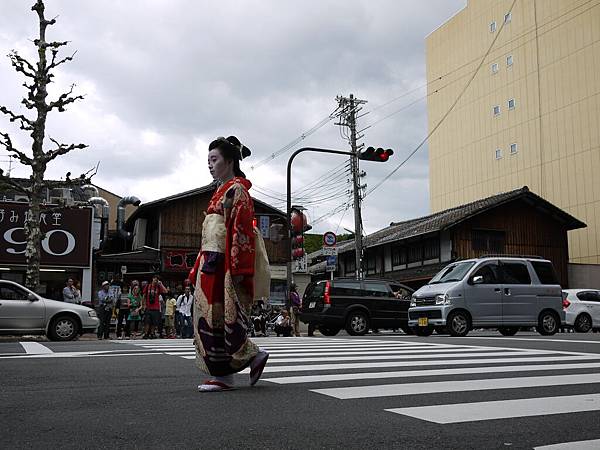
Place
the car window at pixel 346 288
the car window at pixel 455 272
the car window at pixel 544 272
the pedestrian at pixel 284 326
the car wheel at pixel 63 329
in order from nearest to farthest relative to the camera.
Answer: the car wheel at pixel 63 329 < the car window at pixel 455 272 < the car window at pixel 544 272 < the car window at pixel 346 288 < the pedestrian at pixel 284 326

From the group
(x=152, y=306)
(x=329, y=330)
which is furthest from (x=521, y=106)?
(x=152, y=306)

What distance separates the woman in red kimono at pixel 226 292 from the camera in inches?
176

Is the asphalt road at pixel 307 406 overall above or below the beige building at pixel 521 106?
below

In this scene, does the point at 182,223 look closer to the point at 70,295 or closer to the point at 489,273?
the point at 70,295

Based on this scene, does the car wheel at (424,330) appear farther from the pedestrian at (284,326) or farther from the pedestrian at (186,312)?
the pedestrian at (186,312)

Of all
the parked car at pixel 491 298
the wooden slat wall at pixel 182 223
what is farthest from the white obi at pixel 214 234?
the wooden slat wall at pixel 182 223

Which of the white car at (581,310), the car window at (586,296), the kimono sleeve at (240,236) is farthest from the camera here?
the car window at (586,296)

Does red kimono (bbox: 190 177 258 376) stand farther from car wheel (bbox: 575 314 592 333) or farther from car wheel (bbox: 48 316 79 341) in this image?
car wheel (bbox: 575 314 592 333)

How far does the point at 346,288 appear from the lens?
60.2 feet

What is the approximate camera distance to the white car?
2103 centimetres

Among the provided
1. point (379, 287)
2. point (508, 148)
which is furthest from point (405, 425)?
point (508, 148)

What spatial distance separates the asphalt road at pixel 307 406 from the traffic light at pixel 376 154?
44.6ft

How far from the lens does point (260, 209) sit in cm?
3362

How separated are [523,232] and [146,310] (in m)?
22.8
